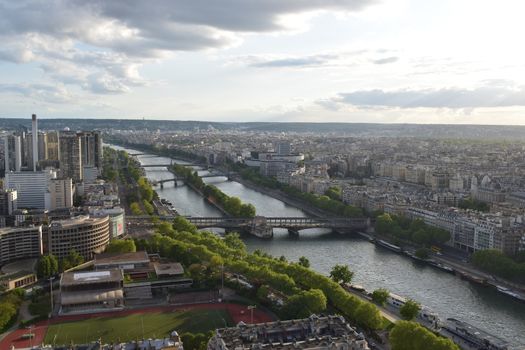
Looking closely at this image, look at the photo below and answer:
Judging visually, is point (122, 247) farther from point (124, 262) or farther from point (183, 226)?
point (183, 226)

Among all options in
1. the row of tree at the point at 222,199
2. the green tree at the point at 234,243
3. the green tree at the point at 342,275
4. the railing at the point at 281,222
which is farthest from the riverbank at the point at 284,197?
the green tree at the point at 342,275

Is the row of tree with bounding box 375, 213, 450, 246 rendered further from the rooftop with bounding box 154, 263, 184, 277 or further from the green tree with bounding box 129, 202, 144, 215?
the green tree with bounding box 129, 202, 144, 215

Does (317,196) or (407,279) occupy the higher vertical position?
(317,196)

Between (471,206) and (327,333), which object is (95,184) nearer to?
(471,206)

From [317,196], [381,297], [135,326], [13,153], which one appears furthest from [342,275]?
[13,153]

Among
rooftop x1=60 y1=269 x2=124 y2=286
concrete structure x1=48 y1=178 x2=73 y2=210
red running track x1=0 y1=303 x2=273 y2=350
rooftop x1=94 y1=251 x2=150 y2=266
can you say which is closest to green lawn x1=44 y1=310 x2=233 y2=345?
red running track x1=0 y1=303 x2=273 y2=350

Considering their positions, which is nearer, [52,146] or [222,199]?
[222,199]
